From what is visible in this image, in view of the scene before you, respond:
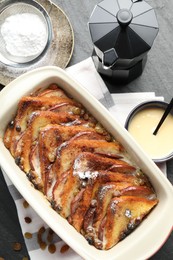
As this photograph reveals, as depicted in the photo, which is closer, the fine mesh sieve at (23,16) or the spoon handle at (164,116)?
the spoon handle at (164,116)

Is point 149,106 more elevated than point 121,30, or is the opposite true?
→ point 121,30

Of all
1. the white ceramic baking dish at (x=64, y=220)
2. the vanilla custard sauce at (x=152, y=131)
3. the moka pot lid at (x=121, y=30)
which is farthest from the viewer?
the vanilla custard sauce at (x=152, y=131)

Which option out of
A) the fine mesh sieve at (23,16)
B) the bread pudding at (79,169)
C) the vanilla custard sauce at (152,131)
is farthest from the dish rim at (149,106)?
the fine mesh sieve at (23,16)

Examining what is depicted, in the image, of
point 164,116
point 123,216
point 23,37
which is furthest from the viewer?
point 23,37

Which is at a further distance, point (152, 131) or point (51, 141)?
point (152, 131)

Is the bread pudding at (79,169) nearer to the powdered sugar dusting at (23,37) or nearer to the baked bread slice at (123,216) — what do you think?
the baked bread slice at (123,216)

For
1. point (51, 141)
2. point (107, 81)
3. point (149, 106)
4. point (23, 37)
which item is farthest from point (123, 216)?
point (23, 37)

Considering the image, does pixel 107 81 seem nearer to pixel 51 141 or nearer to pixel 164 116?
pixel 164 116
